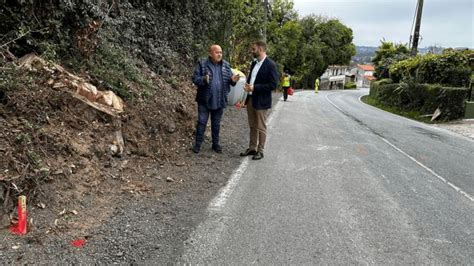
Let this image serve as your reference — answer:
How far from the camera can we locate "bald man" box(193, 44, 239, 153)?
6.59 metres

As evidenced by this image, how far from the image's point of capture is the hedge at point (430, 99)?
58.2 feet

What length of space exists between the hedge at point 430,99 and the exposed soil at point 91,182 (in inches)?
588

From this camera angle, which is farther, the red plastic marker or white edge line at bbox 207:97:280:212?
white edge line at bbox 207:97:280:212

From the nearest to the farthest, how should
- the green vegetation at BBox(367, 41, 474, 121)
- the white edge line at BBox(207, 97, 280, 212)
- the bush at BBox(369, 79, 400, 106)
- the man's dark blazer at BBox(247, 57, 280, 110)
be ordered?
the white edge line at BBox(207, 97, 280, 212)
the man's dark blazer at BBox(247, 57, 280, 110)
the green vegetation at BBox(367, 41, 474, 121)
the bush at BBox(369, 79, 400, 106)

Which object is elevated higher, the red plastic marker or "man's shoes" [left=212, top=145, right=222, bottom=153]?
"man's shoes" [left=212, top=145, right=222, bottom=153]

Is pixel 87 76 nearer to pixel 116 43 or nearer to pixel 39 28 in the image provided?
pixel 39 28

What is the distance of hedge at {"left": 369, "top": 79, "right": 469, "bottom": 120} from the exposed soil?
14.9 meters

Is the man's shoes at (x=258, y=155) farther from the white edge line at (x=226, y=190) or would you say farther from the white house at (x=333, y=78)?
the white house at (x=333, y=78)

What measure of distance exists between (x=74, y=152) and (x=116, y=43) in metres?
4.24

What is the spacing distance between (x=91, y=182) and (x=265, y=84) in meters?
3.45

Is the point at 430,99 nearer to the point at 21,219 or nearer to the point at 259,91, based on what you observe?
the point at 259,91

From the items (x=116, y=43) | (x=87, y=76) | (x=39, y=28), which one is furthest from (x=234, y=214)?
(x=116, y=43)

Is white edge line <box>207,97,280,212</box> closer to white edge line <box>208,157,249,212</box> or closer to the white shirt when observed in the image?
white edge line <box>208,157,249,212</box>

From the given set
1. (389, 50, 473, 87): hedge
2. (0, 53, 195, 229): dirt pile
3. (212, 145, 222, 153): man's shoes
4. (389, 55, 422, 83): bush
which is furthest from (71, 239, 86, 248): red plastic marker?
(389, 55, 422, 83): bush
